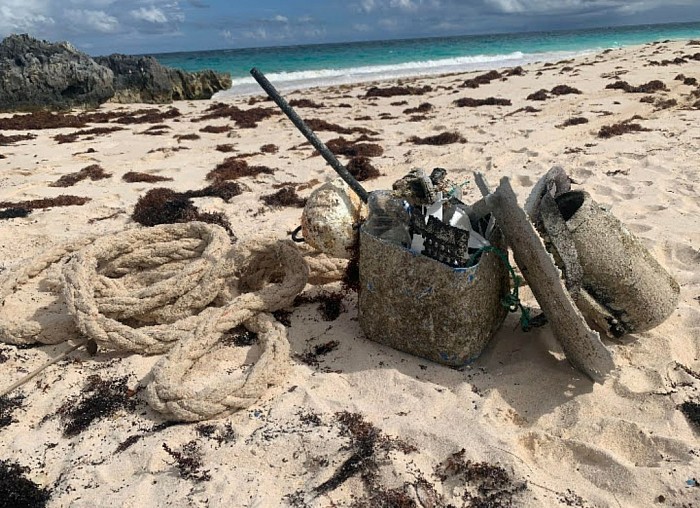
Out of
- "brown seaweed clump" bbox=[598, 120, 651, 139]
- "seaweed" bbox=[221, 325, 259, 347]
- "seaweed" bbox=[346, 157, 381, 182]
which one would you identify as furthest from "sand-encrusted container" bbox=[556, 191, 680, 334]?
"brown seaweed clump" bbox=[598, 120, 651, 139]

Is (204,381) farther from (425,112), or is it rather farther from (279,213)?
(425,112)

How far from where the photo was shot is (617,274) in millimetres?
2834

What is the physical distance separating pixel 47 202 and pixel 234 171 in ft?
7.99

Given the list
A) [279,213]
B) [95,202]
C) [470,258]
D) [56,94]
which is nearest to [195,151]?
[95,202]

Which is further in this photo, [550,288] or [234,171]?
[234,171]

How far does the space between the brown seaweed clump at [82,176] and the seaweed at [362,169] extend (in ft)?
12.0

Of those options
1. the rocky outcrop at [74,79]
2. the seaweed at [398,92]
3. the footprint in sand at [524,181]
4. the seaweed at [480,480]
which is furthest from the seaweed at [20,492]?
the rocky outcrop at [74,79]

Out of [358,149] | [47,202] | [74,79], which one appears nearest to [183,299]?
[47,202]

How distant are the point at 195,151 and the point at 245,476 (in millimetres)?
7786

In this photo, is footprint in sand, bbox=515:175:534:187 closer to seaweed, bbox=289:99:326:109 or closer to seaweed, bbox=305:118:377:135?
seaweed, bbox=305:118:377:135

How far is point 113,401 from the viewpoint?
3020 millimetres

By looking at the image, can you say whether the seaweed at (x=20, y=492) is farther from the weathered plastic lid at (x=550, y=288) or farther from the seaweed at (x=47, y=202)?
the seaweed at (x=47, y=202)

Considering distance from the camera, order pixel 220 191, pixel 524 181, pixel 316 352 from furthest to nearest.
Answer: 1. pixel 220 191
2. pixel 524 181
3. pixel 316 352

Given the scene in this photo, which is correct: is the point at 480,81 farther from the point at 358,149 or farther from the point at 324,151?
the point at 324,151
